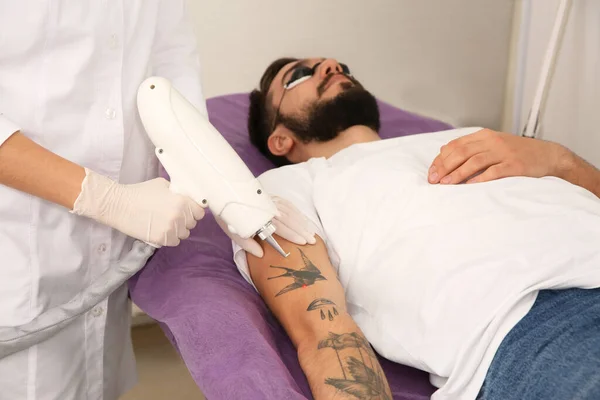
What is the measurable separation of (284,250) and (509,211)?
469 millimetres

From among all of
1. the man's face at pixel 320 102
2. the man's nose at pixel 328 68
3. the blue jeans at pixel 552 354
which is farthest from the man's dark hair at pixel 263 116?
the blue jeans at pixel 552 354

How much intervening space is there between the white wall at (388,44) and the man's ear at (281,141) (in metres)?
0.61

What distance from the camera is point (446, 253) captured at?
1.28 meters

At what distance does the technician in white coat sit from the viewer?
3.81 feet

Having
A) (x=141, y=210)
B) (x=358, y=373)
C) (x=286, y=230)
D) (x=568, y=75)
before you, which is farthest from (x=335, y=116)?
(x=568, y=75)

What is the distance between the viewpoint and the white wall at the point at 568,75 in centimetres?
232

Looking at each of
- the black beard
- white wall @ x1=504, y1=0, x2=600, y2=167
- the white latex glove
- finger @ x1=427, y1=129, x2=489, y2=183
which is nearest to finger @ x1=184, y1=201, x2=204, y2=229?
the white latex glove

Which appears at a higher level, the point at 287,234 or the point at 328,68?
the point at 328,68

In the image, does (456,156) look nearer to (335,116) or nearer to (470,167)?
(470,167)

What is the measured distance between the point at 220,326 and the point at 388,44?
1.73 meters

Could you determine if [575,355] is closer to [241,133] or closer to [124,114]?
[124,114]

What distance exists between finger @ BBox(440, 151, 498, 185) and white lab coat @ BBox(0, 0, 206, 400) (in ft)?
2.18

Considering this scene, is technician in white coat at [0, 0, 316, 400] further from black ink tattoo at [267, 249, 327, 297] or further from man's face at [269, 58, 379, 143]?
man's face at [269, 58, 379, 143]

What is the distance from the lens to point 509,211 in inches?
52.8
